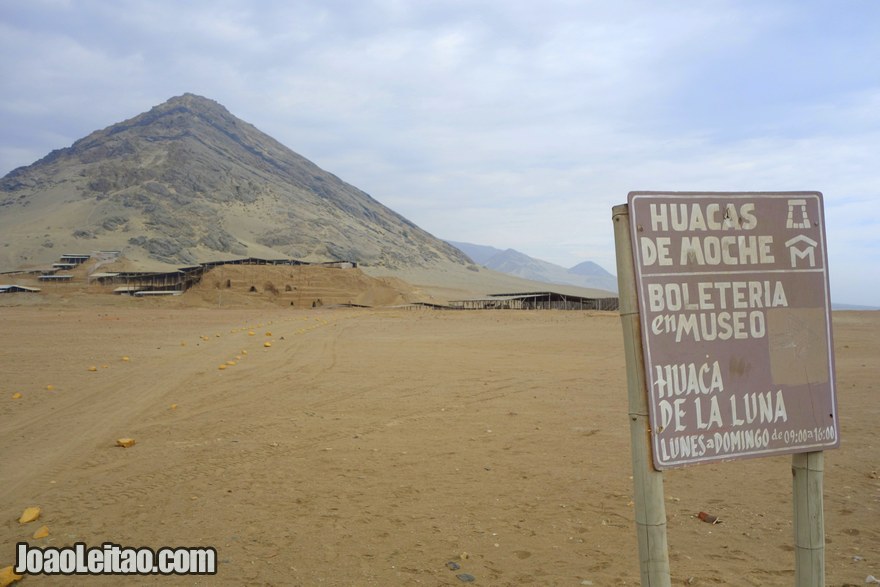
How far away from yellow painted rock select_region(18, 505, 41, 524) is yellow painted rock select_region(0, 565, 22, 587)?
104 centimetres

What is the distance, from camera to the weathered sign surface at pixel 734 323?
293 centimetres

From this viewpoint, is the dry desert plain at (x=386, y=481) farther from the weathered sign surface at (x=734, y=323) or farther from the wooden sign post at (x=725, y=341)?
the weathered sign surface at (x=734, y=323)

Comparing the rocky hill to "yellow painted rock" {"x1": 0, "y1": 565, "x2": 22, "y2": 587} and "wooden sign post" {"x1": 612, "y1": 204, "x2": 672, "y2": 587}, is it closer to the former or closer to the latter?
"yellow painted rock" {"x1": 0, "y1": 565, "x2": 22, "y2": 587}

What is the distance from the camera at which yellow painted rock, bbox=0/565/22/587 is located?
13.9 feet

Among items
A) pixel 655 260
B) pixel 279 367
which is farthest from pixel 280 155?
pixel 655 260

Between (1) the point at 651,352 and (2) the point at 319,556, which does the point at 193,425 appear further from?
(1) the point at 651,352

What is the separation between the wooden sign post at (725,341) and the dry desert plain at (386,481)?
69.4 inches

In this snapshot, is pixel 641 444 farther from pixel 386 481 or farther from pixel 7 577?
pixel 7 577

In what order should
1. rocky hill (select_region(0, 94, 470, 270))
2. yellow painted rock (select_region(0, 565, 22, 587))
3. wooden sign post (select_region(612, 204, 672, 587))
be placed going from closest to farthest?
wooden sign post (select_region(612, 204, 672, 587)) → yellow painted rock (select_region(0, 565, 22, 587)) → rocky hill (select_region(0, 94, 470, 270))

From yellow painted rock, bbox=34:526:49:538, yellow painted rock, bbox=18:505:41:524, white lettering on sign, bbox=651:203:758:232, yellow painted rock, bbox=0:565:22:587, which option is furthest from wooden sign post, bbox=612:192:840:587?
yellow painted rock, bbox=18:505:41:524

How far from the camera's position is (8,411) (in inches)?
375

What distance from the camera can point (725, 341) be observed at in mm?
3033

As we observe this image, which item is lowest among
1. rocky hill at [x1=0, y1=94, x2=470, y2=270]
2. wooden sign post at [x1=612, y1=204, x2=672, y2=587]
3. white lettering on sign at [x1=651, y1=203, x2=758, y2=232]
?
wooden sign post at [x1=612, y1=204, x2=672, y2=587]

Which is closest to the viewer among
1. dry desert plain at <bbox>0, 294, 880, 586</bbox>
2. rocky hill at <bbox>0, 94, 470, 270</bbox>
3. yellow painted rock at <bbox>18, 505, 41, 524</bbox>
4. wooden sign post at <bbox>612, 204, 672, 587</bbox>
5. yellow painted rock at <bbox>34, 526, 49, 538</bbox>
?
wooden sign post at <bbox>612, 204, 672, 587</bbox>
